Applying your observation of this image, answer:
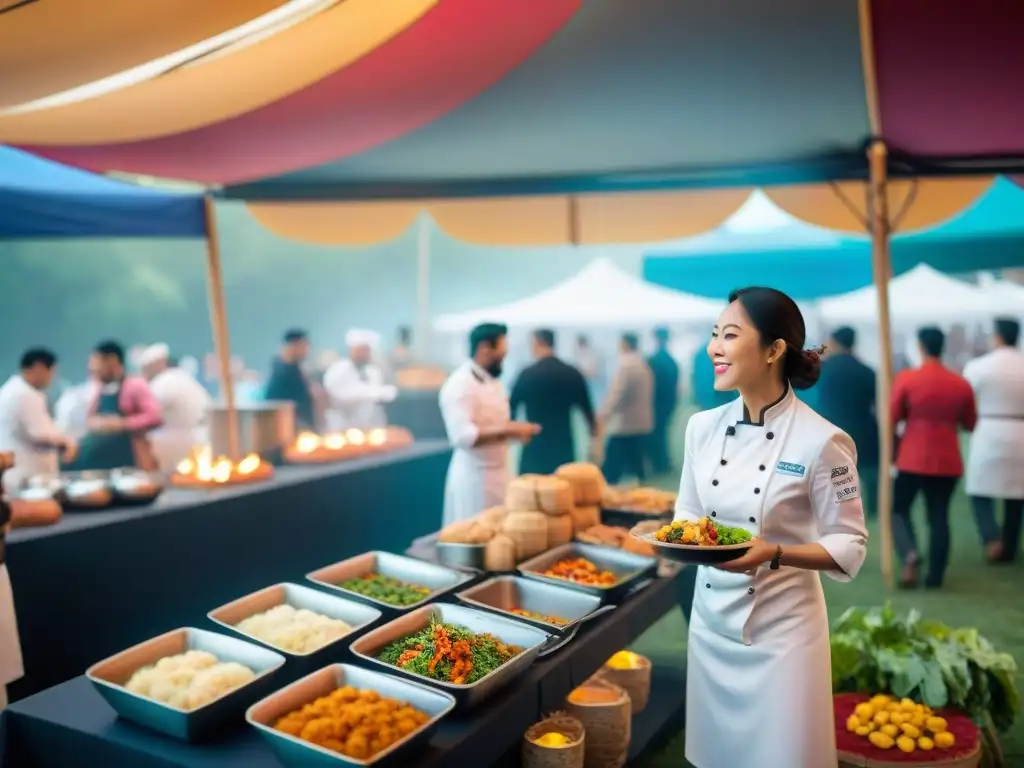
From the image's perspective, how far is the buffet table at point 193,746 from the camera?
1539mm

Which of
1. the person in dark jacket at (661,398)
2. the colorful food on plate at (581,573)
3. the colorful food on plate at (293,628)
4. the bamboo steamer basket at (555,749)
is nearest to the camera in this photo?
the colorful food on plate at (293,628)

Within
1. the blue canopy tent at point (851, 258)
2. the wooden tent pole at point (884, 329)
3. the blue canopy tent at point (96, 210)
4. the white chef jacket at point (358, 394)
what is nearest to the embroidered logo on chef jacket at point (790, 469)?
the wooden tent pole at point (884, 329)

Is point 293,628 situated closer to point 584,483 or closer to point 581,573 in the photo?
point 581,573

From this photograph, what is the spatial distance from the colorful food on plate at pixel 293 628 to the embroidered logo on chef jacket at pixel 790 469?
108cm

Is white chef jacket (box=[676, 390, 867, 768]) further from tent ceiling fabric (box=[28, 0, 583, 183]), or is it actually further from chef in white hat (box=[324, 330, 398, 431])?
chef in white hat (box=[324, 330, 398, 431])

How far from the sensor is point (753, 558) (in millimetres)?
1574

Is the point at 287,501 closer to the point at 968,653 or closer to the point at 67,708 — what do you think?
the point at 67,708

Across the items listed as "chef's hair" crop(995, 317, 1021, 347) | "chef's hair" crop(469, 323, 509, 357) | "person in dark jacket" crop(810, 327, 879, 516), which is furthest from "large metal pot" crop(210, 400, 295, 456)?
"chef's hair" crop(995, 317, 1021, 347)

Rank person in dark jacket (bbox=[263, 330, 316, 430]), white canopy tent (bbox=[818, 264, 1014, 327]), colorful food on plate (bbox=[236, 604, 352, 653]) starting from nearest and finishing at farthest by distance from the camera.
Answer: colorful food on plate (bbox=[236, 604, 352, 653]), person in dark jacket (bbox=[263, 330, 316, 430]), white canopy tent (bbox=[818, 264, 1014, 327])

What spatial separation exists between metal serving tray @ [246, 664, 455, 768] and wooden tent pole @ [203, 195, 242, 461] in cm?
292

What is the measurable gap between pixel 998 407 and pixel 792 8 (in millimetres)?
3317

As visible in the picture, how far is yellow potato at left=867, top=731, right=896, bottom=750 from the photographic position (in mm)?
2270

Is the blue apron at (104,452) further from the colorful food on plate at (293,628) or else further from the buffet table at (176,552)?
the colorful food on plate at (293,628)

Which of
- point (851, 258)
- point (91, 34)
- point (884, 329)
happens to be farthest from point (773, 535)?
point (851, 258)
